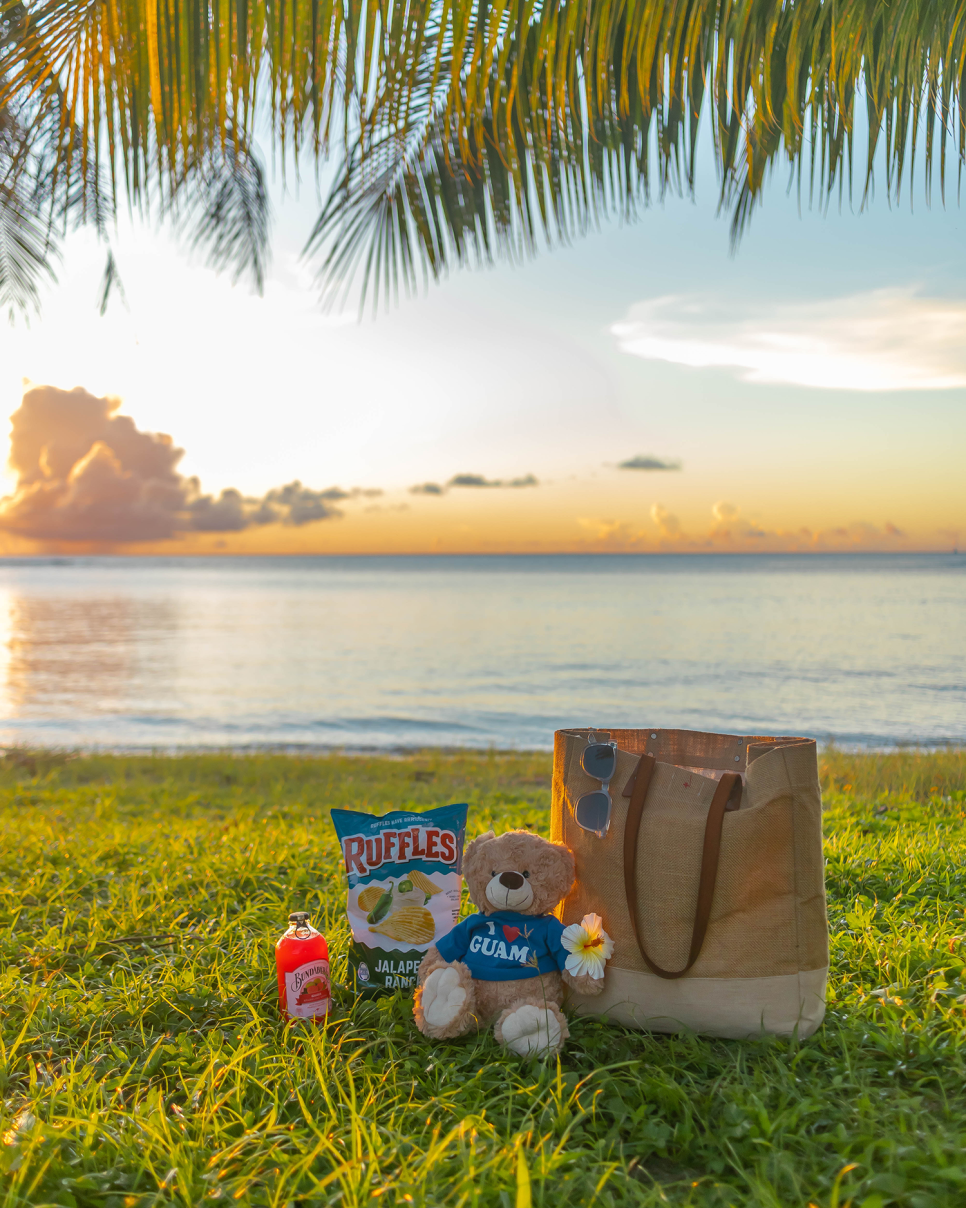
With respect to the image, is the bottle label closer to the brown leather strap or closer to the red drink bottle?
the red drink bottle

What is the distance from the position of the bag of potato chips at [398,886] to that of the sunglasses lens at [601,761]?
1.71 ft

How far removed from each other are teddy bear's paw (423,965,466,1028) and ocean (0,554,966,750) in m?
11.6

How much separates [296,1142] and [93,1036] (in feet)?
3.56

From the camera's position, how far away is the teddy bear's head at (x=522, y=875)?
247 cm

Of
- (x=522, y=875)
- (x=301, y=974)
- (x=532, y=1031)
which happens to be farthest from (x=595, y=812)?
(x=301, y=974)

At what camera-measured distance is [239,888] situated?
3.85m

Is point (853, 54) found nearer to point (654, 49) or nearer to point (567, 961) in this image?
point (654, 49)

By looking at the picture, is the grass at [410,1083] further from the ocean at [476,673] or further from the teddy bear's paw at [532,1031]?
the ocean at [476,673]

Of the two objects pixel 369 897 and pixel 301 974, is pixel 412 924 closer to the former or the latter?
pixel 369 897

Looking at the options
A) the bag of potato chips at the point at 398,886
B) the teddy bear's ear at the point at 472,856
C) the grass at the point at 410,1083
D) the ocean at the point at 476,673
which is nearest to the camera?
the grass at the point at 410,1083

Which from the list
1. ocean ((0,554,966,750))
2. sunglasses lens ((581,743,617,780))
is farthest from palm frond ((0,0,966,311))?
ocean ((0,554,966,750))

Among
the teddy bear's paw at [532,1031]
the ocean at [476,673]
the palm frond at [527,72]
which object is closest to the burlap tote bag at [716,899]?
the teddy bear's paw at [532,1031]

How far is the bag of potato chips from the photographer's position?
8.96 ft

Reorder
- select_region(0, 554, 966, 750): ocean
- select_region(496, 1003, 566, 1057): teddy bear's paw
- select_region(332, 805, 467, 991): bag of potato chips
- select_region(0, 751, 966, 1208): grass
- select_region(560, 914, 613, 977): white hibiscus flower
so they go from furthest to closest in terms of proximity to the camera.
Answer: select_region(0, 554, 966, 750): ocean
select_region(332, 805, 467, 991): bag of potato chips
select_region(560, 914, 613, 977): white hibiscus flower
select_region(496, 1003, 566, 1057): teddy bear's paw
select_region(0, 751, 966, 1208): grass
